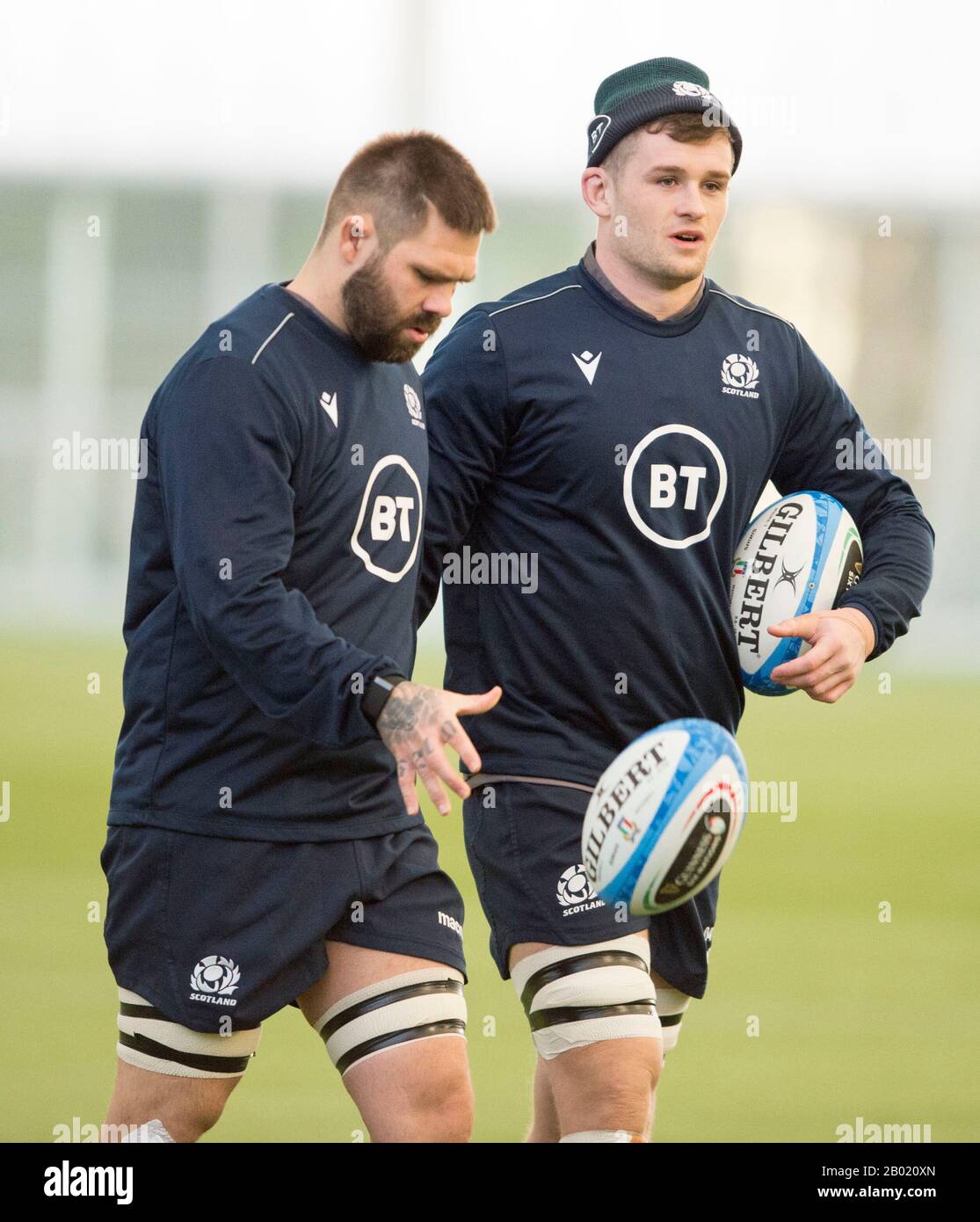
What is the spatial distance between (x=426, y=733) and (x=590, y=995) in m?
0.99

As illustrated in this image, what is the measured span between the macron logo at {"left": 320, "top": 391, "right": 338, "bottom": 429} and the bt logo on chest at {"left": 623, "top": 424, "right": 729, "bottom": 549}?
82cm

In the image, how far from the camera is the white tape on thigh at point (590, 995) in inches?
155

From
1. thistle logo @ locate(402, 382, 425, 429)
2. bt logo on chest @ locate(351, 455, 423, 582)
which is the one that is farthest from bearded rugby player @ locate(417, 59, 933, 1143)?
bt logo on chest @ locate(351, 455, 423, 582)

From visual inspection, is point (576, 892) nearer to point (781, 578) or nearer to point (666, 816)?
point (666, 816)

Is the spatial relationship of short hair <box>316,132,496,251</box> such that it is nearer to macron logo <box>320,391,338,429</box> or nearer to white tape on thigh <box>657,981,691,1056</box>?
macron logo <box>320,391,338,429</box>

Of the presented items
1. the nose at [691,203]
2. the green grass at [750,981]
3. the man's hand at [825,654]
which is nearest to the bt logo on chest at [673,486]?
the man's hand at [825,654]

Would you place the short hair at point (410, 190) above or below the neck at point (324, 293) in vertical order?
above

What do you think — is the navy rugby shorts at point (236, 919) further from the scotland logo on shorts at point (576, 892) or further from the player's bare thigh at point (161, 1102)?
the scotland logo on shorts at point (576, 892)

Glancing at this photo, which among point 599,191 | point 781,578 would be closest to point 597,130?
point 599,191

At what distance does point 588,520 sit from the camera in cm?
419

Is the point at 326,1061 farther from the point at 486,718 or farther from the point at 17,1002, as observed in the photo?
the point at 486,718

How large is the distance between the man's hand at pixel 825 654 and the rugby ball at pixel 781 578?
10 cm

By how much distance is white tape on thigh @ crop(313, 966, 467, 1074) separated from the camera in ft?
11.9

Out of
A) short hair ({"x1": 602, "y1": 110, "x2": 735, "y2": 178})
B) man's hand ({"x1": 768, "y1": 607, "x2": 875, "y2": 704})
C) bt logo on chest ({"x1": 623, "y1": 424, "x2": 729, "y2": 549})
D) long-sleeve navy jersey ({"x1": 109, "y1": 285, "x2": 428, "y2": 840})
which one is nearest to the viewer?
long-sleeve navy jersey ({"x1": 109, "y1": 285, "x2": 428, "y2": 840})
